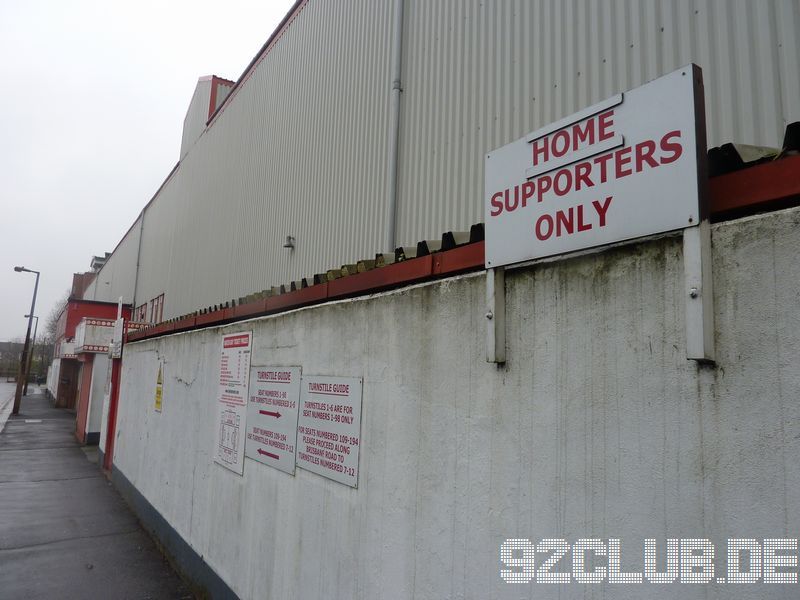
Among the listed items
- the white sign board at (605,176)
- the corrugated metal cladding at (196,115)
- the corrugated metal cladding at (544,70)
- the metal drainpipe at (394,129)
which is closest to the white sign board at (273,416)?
the metal drainpipe at (394,129)

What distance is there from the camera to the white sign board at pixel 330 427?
3420mm

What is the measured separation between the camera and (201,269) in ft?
35.8

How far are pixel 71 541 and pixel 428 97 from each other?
26.3 feet

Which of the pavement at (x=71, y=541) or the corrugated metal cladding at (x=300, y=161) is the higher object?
the corrugated metal cladding at (x=300, y=161)

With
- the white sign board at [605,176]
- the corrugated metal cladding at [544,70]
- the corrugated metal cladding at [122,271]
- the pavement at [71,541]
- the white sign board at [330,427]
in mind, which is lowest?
the pavement at [71,541]

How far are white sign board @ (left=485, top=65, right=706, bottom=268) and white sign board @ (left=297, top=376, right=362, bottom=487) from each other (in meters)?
1.46

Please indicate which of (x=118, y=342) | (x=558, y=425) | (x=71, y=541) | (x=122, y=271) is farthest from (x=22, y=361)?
(x=558, y=425)

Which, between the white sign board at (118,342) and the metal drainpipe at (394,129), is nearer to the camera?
the metal drainpipe at (394,129)

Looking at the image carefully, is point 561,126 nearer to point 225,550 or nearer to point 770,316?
point 770,316

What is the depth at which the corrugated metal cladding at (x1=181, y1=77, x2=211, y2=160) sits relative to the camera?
43.8 feet

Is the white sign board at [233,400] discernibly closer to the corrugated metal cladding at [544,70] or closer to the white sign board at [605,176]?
the corrugated metal cladding at [544,70]

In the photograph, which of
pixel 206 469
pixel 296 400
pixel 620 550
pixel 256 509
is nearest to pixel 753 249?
pixel 620 550

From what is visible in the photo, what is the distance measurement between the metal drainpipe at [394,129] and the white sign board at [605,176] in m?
2.60

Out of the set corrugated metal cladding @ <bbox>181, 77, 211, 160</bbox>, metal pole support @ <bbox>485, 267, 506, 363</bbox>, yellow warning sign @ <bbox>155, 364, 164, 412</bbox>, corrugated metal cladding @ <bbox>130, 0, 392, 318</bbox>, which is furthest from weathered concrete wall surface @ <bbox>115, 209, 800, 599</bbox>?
corrugated metal cladding @ <bbox>181, 77, 211, 160</bbox>
